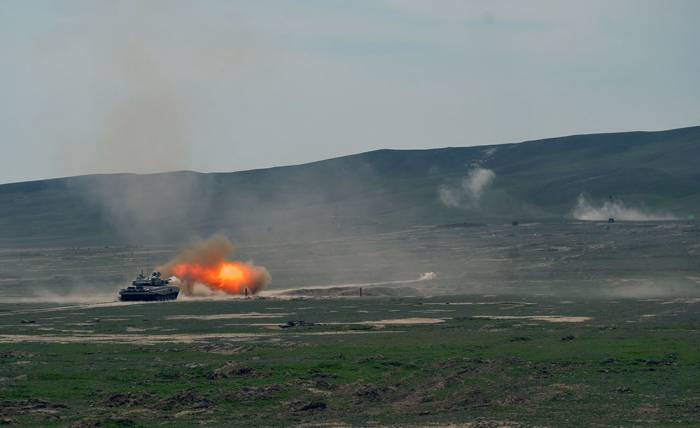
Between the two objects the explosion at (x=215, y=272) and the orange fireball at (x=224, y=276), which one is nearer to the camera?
the orange fireball at (x=224, y=276)

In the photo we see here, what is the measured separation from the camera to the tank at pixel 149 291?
13075cm

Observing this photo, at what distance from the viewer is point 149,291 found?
131 meters

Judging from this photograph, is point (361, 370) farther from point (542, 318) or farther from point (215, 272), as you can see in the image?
point (215, 272)

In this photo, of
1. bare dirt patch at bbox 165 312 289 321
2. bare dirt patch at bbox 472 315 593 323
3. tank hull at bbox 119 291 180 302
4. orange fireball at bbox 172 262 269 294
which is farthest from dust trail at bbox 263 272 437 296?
bare dirt patch at bbox 472 315 593 323

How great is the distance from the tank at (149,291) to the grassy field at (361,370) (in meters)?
29.9

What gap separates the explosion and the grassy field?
43.2m

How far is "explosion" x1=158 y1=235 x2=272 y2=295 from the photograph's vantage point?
143500 mm

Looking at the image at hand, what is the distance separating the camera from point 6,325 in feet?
323

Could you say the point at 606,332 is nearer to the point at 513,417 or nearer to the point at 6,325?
the point at 513,417

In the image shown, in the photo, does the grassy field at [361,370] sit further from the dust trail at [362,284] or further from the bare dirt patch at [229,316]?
the dust trail at [362,284]

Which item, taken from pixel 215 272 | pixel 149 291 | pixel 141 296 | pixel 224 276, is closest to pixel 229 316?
pixel 141 296

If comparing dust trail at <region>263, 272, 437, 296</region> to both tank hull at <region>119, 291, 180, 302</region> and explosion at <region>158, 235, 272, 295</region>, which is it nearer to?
explosion at <region>158, 235, 272, 295</region>

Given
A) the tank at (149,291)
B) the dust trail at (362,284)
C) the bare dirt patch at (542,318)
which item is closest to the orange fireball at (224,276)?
the dust trail at (362,284)

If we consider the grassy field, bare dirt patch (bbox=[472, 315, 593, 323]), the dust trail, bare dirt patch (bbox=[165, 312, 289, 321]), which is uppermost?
the dust trail
